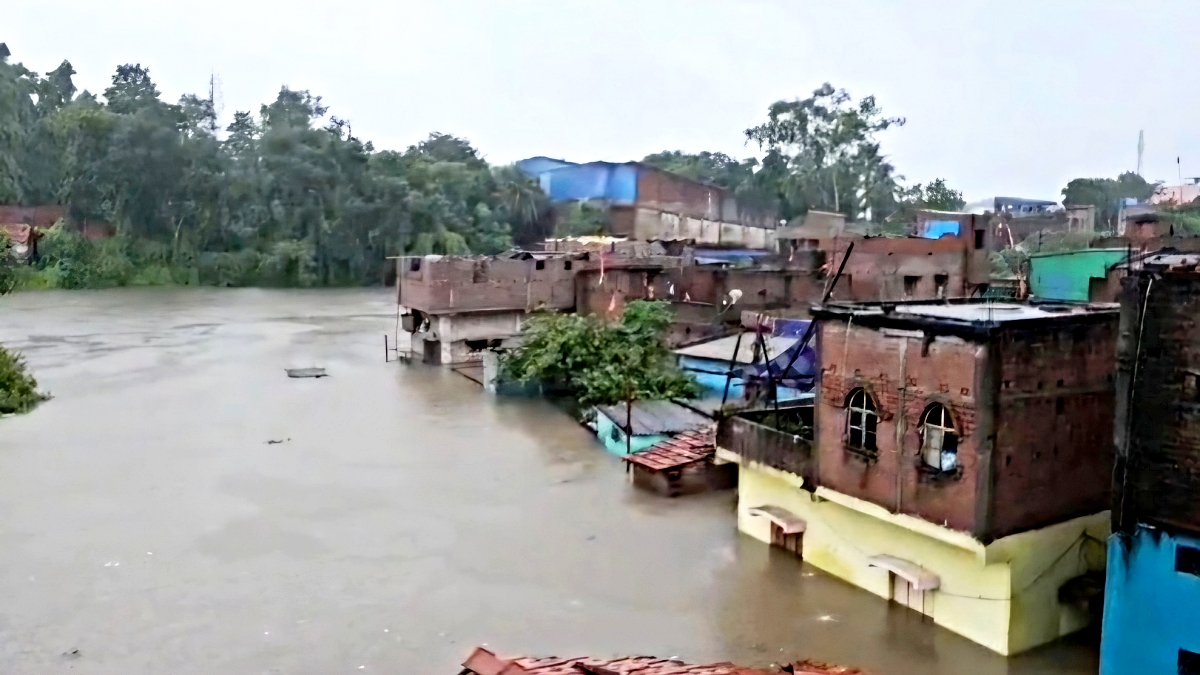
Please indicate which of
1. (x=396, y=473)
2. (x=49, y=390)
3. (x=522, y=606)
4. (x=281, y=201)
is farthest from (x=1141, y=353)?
(x=281, y=201)

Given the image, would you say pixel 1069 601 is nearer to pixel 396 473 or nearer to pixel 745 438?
pixel 745 438

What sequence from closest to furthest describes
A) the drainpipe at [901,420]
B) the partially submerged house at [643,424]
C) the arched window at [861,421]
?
the drainpipe at [901,420] < the arched window at [861,421] < the partially submerged house at [643,424]

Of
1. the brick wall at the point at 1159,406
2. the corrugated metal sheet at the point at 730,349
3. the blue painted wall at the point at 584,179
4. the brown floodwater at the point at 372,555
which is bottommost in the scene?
the brown floodwater at the point at 372,555

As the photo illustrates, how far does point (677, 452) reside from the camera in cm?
1416

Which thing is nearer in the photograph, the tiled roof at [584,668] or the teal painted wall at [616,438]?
the tiled roof at [584,668]

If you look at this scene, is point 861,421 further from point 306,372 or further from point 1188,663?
point 306,372

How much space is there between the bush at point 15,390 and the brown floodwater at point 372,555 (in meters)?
0.72

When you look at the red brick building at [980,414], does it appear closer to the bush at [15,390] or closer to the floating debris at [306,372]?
the bush at [15,390]

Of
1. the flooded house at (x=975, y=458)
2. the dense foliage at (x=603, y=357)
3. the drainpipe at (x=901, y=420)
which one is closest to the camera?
the flooded house at (x=975, y=458)

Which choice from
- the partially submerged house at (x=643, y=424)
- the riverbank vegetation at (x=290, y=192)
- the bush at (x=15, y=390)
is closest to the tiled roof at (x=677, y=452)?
the partially submerged house at (x=643, y=424)

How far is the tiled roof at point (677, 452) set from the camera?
13789 mm

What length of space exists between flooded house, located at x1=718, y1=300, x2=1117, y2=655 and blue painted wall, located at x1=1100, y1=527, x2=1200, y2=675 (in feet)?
3.87

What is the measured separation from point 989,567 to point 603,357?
1277cm

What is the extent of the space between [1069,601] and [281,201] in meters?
46.4
